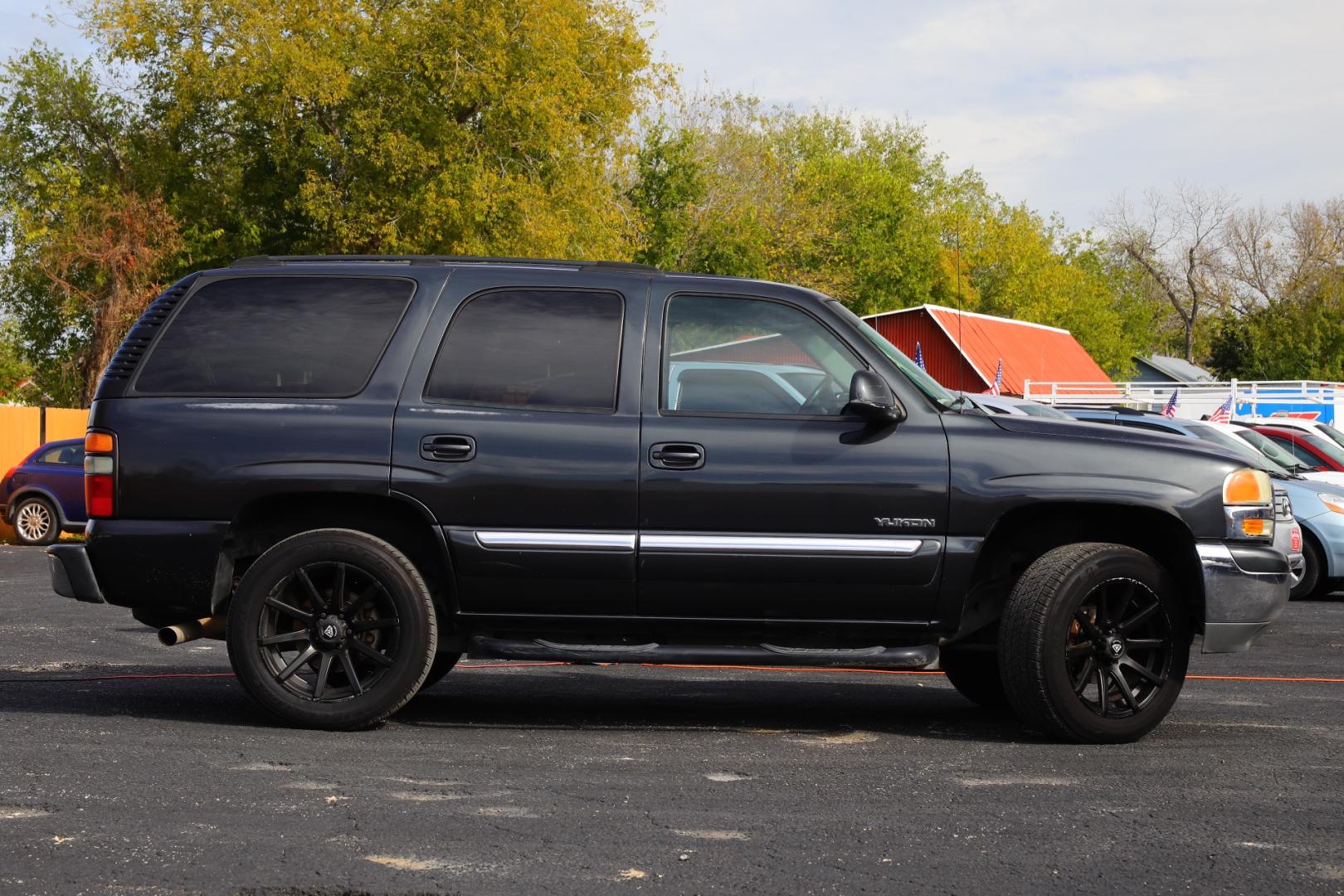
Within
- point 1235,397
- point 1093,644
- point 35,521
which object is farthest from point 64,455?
point 1235,397

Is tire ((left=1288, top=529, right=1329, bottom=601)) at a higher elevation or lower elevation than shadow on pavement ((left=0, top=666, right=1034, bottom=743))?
higher

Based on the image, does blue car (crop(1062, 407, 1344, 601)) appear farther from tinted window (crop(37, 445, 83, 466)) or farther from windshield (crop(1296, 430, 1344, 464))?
tinted window (crop(37, 445, 83, 466))

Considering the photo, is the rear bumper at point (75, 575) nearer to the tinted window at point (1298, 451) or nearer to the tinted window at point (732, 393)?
the tinted window at point (732, 393)

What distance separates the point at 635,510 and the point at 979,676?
2.20m

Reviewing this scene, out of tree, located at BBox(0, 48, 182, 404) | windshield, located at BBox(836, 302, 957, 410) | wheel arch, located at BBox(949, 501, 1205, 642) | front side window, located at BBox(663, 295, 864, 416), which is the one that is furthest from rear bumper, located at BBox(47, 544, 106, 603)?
tree, located at BBox(0, 48, 182, 404)

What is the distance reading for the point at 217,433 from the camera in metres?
6.18

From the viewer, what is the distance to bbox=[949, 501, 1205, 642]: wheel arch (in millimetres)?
6242

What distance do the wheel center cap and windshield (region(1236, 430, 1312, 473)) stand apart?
1172cm

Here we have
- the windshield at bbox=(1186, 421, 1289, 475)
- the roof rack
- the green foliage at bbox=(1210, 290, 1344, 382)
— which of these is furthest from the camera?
the green foliage at bbox=(1210, 290, 1344, 382)

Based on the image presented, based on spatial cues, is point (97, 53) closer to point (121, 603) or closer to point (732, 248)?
point (732, 248)

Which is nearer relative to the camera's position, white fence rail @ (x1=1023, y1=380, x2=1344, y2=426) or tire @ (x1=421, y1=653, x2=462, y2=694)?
tire @ (x1=421, y1=653, x2=462, y2=694)

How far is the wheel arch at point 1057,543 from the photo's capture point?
6.24m

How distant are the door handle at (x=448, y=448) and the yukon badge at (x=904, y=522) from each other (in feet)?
5.46

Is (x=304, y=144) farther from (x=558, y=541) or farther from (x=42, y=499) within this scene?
(x=558, y=541)
